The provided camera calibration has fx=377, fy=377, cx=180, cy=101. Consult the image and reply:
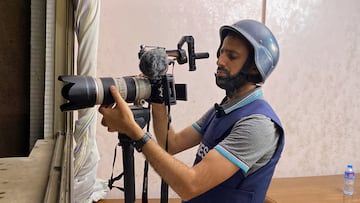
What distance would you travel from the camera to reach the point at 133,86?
3.29 ft

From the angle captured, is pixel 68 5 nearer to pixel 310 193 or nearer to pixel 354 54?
pixel 310 193

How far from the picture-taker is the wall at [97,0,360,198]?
1854mm

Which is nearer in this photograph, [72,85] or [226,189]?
[72,85]

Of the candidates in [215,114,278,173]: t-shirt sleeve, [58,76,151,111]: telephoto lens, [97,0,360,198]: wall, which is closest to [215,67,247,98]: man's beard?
[215,114,278,173]: t-shirt sleeve

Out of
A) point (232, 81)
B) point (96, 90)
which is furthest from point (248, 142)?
point (96, 90)

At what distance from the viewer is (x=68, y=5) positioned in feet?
4.15

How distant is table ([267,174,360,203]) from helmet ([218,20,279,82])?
927 millimetres

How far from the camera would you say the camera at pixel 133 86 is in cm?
90

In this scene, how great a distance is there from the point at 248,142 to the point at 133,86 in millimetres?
362

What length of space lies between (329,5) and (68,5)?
1577mm

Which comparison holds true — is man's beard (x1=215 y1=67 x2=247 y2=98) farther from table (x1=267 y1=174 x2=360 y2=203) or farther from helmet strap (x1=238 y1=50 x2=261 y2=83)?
table (x1=267 y1=174 x2=360 y2=203)

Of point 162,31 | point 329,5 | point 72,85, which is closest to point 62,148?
point 72,85

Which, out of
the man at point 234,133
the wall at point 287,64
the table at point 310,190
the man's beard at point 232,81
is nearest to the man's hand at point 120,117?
the man at point 234,133

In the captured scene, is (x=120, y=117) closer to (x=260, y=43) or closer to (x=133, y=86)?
(x=133, y=86)
